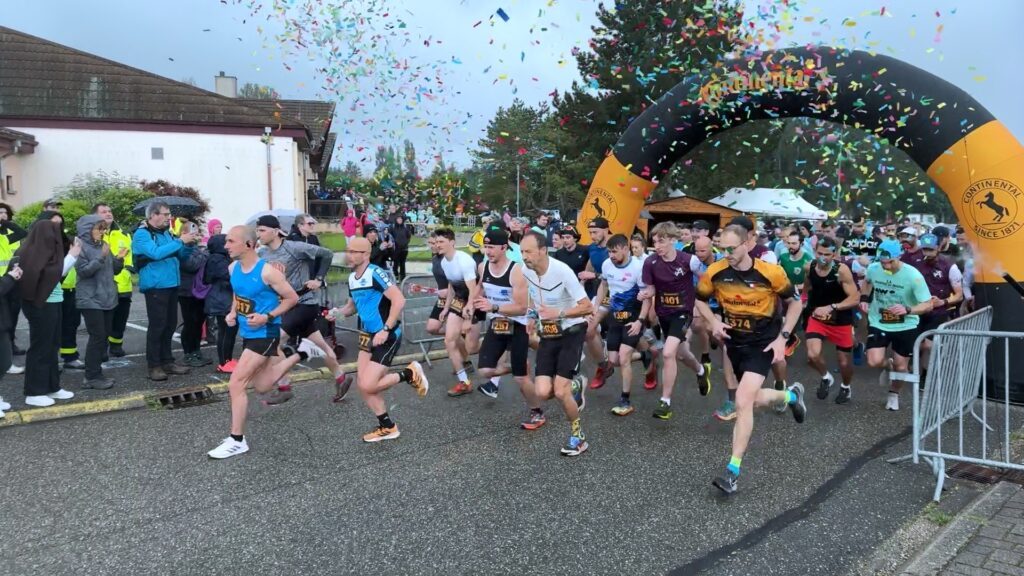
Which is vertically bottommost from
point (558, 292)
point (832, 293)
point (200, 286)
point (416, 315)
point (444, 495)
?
point (444, 495)

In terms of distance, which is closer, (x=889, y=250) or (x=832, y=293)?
(x=889, y=250)

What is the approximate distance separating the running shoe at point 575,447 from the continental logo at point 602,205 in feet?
20.1

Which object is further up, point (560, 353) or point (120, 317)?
point (560, 353)

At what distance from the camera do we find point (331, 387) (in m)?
7.59

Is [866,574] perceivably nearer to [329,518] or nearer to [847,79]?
[329,518]

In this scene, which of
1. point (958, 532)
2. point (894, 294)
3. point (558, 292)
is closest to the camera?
point (958, 532)

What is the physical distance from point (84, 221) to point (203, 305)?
6.10ft

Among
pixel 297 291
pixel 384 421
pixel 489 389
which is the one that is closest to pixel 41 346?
pixel 297 291

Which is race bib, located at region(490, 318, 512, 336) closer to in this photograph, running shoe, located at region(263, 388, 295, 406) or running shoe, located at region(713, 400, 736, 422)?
running shoe, located at region(713, 400, 736, 422)

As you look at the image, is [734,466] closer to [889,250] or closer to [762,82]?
[889,250]

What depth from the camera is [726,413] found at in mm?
6469

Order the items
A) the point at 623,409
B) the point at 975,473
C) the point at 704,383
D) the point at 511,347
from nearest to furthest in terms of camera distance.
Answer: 1. the point at 975,473
2. the point at 511,347
3. the point at 623,409
4. the point at 704,383

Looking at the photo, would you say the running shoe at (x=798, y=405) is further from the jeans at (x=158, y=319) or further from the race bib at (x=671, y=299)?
the jeans at (x=158, y=319)

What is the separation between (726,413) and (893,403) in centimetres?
197
